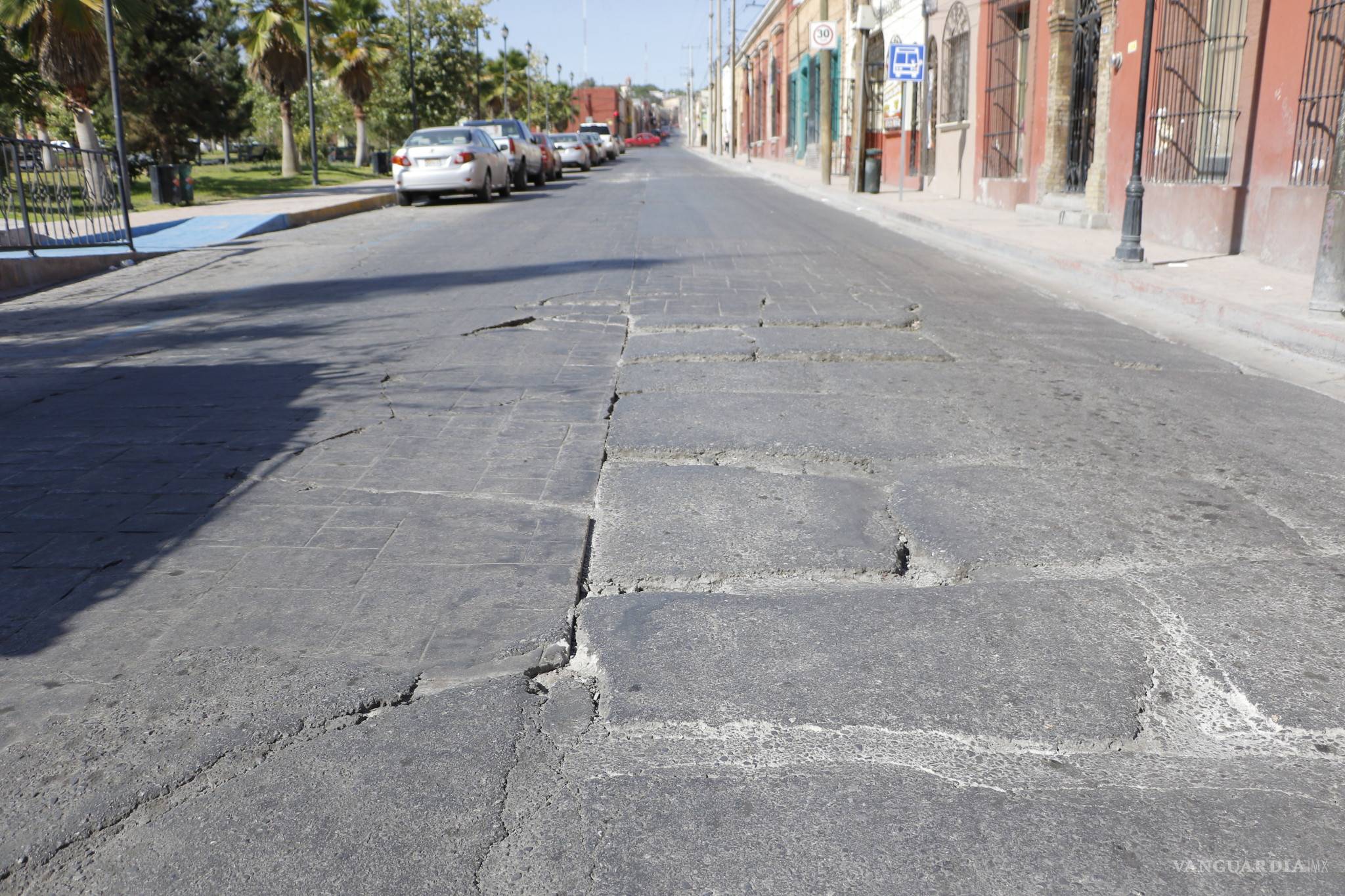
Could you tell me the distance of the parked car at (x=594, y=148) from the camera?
47219 mm

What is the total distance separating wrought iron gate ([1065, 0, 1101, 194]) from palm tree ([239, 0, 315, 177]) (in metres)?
24.2

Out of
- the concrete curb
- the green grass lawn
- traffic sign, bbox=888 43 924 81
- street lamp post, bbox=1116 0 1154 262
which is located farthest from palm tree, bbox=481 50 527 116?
street lamp post, bbox=1116 0 1154 262

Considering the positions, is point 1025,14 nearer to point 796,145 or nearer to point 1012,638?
point 1012,638

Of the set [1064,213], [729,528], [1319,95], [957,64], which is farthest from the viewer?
[957,64]

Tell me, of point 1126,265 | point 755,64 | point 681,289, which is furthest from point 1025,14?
point 755,64

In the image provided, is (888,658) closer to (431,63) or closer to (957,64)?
(957,64)

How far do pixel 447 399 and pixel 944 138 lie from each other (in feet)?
71.0

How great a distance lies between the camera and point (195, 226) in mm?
17938

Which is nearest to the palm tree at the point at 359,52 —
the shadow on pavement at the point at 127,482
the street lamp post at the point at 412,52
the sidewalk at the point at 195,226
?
the street lamp post at the point at 412,52

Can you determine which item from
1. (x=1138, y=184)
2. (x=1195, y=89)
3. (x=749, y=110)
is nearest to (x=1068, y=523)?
(x=1138, y=184)

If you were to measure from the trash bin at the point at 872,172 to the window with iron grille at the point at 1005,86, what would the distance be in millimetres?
3922

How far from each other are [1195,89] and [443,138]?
14.3 metres

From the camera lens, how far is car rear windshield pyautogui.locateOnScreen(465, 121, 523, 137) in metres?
28.0

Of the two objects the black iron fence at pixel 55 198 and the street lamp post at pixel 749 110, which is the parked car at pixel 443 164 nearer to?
the black iron fence at pixel 55 198
